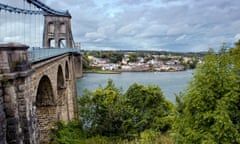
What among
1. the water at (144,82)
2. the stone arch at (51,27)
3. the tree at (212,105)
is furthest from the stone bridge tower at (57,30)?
the tree at (212,105)

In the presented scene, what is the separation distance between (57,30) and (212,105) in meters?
24.2

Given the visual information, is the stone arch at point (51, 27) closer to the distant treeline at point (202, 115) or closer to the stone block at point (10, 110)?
the distant treeline at point (202, 115)

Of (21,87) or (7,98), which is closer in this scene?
(7,98)

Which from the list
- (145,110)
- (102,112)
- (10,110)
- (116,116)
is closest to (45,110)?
(102,112)

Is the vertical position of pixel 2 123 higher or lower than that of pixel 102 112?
higher

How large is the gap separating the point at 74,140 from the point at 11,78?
344 inches

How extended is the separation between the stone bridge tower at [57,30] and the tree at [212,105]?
72.9 feet

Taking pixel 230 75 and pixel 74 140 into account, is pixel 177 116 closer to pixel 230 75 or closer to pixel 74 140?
pixel 230 75

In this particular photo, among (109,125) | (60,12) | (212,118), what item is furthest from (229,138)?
(60,12)

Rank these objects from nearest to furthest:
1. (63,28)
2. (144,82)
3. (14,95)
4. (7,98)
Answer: (7,98) < (14,95) < (63,28) < (144,82)

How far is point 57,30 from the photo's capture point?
30.2 metres

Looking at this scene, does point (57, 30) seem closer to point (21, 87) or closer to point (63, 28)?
point (63, 28)

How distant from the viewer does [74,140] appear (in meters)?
13.9

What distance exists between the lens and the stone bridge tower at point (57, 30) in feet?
96.3
